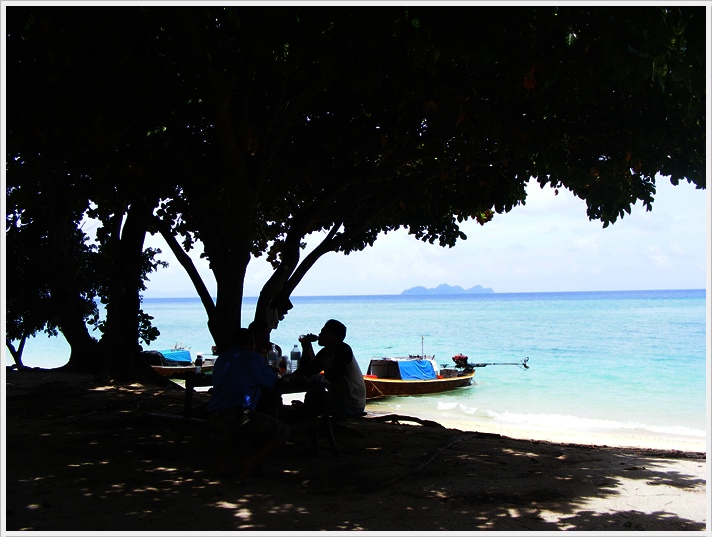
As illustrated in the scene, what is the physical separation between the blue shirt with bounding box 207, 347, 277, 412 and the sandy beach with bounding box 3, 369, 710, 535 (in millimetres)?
667

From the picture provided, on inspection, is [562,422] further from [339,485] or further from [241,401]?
[241,401]

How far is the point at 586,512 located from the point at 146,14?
6499mm

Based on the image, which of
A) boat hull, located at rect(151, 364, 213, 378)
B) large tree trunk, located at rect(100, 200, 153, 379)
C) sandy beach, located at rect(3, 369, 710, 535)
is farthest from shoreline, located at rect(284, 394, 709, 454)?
boat hull, located at rect(151, 364, 213, 378)

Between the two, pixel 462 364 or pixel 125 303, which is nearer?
pixel 125 303

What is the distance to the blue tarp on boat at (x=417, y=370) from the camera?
2497 centimetres

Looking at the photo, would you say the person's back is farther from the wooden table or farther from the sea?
the sea

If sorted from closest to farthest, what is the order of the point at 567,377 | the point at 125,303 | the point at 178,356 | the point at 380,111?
the point at 380,111 → the point at 125,303 → the point at 178,356 → the point at 567,377

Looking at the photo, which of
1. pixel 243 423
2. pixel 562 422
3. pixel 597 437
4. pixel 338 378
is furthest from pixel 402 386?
pixel 243 423

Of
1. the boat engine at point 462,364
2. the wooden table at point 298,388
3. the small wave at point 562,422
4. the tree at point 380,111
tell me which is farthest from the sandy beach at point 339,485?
the boat engine at point 462,364

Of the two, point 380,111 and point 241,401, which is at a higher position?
point 380,111

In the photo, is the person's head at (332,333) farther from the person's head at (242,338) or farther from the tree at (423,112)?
the tree at (423,112)

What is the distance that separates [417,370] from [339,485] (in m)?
20.3

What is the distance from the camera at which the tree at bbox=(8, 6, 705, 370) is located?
5305mm

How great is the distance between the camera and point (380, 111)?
8711 millimetres
